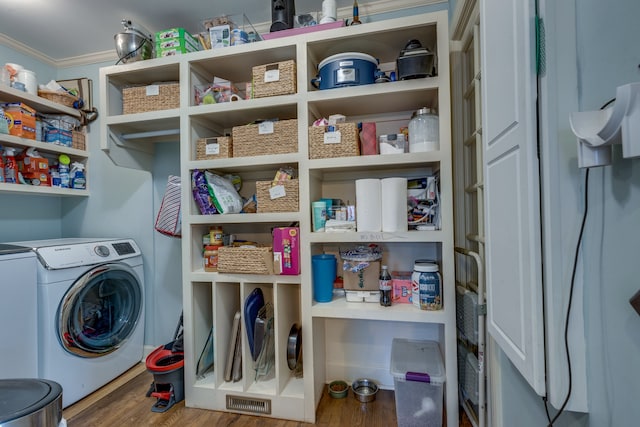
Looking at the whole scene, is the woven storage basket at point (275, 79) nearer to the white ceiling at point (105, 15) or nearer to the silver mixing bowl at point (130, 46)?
the white ceiling at point (105, 15)

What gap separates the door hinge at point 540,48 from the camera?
72 centimetres

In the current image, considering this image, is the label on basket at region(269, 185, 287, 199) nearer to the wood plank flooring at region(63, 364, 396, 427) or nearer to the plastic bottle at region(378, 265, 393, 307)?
the plastic bottle at region(378, 265, 393, 307)

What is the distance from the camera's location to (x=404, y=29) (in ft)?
4.93

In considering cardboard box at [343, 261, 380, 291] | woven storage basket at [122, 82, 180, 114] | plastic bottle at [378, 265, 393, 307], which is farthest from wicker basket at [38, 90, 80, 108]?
plastic bottle at [378, 265, 393, 307]

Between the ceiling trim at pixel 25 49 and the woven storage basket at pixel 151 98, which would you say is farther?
the ceiling trim at pixel 25 49

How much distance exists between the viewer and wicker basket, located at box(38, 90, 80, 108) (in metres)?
2.23

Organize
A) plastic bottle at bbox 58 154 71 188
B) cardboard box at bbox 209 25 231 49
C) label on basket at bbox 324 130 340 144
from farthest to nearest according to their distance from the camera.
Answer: plastic bottle at bbox 58 154 71 188 < cardboard box at bbox 209 25 231 49 < label on basket at bbox 324 130 340 144

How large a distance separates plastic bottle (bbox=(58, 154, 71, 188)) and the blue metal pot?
2261 mm

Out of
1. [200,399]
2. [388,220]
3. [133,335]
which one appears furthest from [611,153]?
[133,335]

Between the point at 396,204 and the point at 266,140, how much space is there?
0.82 meters

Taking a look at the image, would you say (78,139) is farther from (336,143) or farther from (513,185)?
(513,185)

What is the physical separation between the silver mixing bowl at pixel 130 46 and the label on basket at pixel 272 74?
900mm

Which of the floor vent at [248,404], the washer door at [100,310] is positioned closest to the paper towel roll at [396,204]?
the floor vent at [248,404]

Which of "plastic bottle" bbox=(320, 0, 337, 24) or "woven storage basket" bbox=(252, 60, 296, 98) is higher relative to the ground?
"plastic bottle" bbox=(320, 0, 337, 24)
